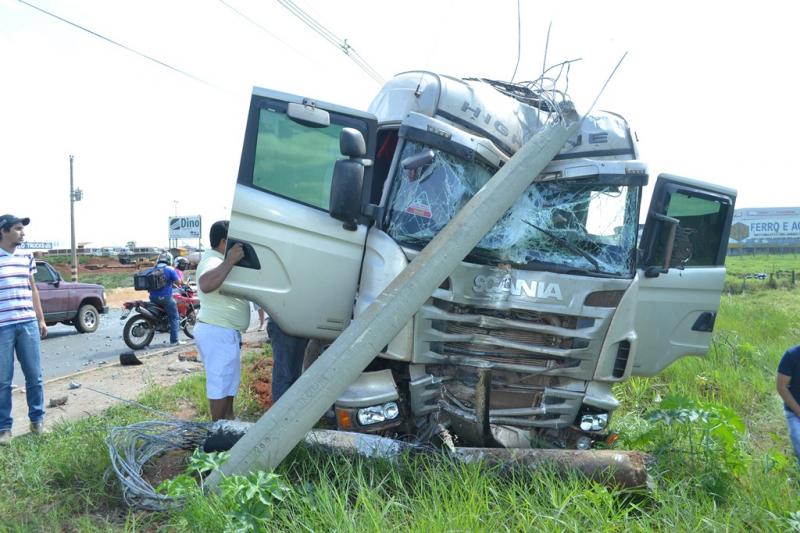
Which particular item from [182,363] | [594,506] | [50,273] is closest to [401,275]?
[594,506]

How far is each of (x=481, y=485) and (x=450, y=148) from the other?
2.26 meters

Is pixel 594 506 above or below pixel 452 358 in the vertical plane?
below

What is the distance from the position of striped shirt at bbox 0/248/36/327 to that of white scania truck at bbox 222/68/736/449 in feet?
7.41

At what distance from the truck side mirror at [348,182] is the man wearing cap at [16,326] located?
10.2 feet

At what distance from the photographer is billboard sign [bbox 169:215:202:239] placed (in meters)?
36.1

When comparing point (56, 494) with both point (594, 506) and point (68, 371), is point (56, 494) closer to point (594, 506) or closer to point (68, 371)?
point (594, 506)

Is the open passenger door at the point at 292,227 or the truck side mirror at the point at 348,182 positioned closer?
the truck side mirror at the point at 348,182

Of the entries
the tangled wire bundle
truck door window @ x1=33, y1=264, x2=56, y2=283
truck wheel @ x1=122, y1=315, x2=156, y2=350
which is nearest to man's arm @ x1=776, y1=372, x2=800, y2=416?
the tangled wire bundle

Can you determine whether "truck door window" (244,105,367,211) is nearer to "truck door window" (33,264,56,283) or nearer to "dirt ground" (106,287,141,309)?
"truck door window" (33,264,56,283)

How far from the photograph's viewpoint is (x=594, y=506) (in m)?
3.05

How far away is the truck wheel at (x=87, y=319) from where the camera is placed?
12.6 metres

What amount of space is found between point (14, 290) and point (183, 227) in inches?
1364

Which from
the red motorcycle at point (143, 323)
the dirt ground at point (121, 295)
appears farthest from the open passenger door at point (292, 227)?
the dirt ground at point (121, 295)

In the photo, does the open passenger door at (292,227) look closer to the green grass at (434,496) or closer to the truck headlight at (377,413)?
the truck headlight at (377,413)
